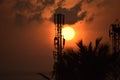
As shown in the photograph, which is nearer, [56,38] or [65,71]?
[65,71]

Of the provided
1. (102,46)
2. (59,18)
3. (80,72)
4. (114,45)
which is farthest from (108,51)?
(114,45)

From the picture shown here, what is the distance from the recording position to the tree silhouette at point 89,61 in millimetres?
28031

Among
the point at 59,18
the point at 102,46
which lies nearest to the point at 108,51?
the point at 102,46

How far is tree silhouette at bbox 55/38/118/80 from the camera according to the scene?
2803 centimetres

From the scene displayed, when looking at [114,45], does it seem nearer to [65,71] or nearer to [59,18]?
[59,18]

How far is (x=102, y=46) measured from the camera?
28.2 m

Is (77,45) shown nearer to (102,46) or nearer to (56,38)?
(102,46)

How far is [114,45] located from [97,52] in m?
18.4

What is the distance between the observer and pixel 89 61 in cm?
2823

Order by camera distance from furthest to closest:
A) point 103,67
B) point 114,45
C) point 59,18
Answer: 1. point 114,45
2. point 59,18
3. point 103,67

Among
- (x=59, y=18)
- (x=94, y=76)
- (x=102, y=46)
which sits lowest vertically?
(x=94, y=76)

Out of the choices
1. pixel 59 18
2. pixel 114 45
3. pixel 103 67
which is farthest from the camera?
pixel 114 45

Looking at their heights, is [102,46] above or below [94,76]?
above

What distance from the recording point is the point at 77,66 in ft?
93.8
